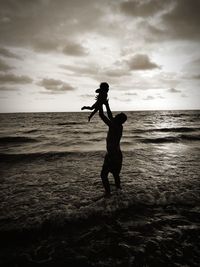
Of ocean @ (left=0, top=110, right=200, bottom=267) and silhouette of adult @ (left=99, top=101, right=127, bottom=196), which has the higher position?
silhouette of adult @ (left=99, top=101, right=127, bottom=196)

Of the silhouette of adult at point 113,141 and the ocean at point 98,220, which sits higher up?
the silhouette of adult at point 113,141

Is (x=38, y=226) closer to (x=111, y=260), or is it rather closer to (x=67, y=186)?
(x=111, y=260)

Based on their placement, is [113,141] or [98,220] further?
[113,141]

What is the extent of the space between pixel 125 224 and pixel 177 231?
3.21 ft

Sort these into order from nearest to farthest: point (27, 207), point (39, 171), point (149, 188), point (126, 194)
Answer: point (27, 207), point (126, 194), point (149, 188), point (39, 171)

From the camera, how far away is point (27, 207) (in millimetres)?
4723

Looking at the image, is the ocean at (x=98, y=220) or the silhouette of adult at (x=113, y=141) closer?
the ocean at (x=98, y=220)

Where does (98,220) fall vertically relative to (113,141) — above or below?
below

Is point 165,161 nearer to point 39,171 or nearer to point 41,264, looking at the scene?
point 39,171

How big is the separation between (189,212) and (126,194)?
163 cm

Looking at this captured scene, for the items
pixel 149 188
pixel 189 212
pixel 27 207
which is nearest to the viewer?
pixel 189 212

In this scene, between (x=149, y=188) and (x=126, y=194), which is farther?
(x=149, y=188)

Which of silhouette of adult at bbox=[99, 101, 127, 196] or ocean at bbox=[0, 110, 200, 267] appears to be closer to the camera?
ocean at bbox=[0, 110, 200, 267]

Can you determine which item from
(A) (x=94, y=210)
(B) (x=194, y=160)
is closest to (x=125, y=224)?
(A) (x=94, y=210)
